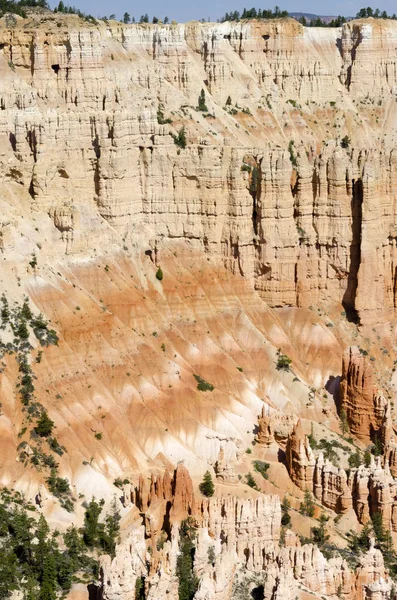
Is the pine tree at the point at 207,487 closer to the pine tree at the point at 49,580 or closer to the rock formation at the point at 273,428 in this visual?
the rock formation at the point at 273,428

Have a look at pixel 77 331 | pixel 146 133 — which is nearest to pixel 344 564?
pixel 77 331

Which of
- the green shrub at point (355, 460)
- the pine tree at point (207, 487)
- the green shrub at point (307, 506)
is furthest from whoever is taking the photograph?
the green shrub at point (355, 460)

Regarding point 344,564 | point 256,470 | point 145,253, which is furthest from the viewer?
point 145,253

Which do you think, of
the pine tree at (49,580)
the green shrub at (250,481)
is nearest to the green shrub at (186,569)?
the pine tree at (49,580)

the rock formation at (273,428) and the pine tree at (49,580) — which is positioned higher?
the rock formation at (273,428)

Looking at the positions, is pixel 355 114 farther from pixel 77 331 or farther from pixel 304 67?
pixel 77 331

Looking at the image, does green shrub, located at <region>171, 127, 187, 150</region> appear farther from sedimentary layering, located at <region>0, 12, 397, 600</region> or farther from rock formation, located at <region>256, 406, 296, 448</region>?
rock formation, located at <region>256, 406, 296, 448</region>

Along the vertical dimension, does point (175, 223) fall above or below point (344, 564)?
above
